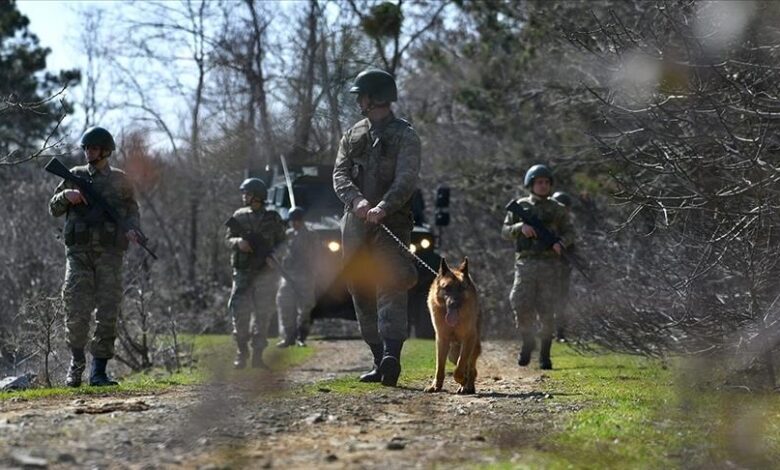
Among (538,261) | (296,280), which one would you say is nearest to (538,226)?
(538,261)

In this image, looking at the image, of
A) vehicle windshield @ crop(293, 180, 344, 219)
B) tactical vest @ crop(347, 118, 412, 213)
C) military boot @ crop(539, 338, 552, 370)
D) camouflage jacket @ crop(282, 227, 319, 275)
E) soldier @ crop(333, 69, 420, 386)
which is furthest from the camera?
vehicle windshield @ crop(293, 180, 344, 219)

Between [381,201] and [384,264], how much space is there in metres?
0.53

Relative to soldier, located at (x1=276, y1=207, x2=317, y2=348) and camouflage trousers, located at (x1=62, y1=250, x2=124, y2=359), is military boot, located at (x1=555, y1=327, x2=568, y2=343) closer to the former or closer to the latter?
soldier, located at (x1=276, y1=207, x2=317, y2=348)

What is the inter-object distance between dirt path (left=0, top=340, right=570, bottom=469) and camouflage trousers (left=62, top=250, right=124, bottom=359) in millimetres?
1477

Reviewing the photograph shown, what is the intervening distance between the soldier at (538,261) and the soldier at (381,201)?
361 cm

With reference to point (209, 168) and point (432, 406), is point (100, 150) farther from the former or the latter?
point (209, 168)

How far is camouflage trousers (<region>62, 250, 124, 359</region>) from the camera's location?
11.7 m

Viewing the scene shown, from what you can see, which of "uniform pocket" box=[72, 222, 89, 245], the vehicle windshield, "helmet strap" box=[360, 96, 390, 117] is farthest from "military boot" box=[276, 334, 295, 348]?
"helmet strap" box=[360, 96, 390, 117]

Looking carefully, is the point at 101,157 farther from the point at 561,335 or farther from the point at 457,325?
the point at 561,335

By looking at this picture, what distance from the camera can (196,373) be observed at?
50.4 ft

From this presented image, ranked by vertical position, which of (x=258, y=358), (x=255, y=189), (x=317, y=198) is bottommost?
(x=258, y=358)

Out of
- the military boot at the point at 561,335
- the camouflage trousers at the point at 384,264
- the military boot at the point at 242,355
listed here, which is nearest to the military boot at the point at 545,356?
the military boot at the point at 242,355

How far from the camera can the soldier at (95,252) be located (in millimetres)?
11680

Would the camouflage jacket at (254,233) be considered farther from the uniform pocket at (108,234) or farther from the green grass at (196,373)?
the uniform pocket at (108,234)
